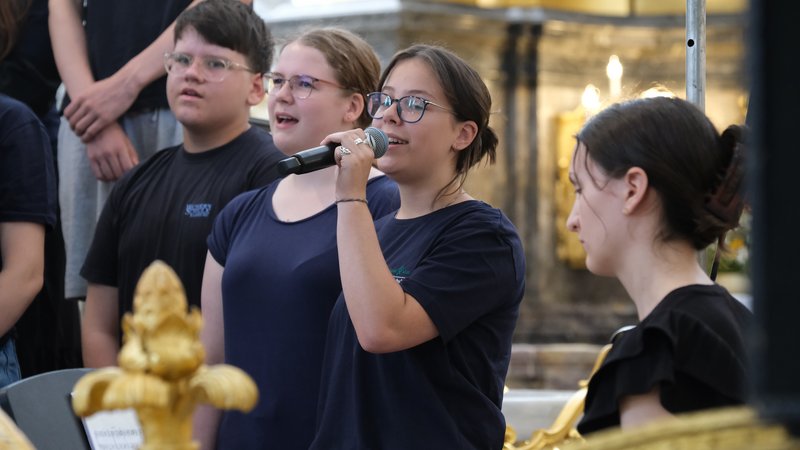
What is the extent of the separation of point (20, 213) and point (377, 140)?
1266 millimetres

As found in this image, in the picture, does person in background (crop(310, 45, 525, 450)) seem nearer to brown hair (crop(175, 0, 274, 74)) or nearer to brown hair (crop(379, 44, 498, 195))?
brown hair (crop(379, 44, 498, 195))

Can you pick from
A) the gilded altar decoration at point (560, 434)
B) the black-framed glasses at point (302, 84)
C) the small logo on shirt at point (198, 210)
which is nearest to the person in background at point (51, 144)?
the small logo on shirt at point (198, 210)

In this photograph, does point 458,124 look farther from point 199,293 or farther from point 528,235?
point 528,235

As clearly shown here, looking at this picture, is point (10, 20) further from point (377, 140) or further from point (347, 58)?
point (377, 140)

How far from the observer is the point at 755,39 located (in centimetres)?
93

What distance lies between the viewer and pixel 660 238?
7.29 feet

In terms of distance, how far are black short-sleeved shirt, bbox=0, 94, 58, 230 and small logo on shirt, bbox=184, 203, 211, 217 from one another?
0.39m

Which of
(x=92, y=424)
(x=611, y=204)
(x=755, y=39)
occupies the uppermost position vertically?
(x=755, y=39)

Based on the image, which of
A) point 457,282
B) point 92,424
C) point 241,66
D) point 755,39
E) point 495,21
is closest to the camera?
point 755,39

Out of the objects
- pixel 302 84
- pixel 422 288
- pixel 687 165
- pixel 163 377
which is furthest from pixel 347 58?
pixel 163 377

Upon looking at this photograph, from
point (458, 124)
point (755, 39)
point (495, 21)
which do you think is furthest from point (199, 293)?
point (495, 21)

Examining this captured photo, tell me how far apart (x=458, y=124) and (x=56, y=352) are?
1861 millimetres

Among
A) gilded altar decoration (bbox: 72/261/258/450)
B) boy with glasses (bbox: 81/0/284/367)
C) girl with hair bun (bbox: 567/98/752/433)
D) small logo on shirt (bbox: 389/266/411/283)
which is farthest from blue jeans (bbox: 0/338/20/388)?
gilded altar decoration (bbox: 72/261/258/450)

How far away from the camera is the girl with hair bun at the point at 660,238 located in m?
2.07
